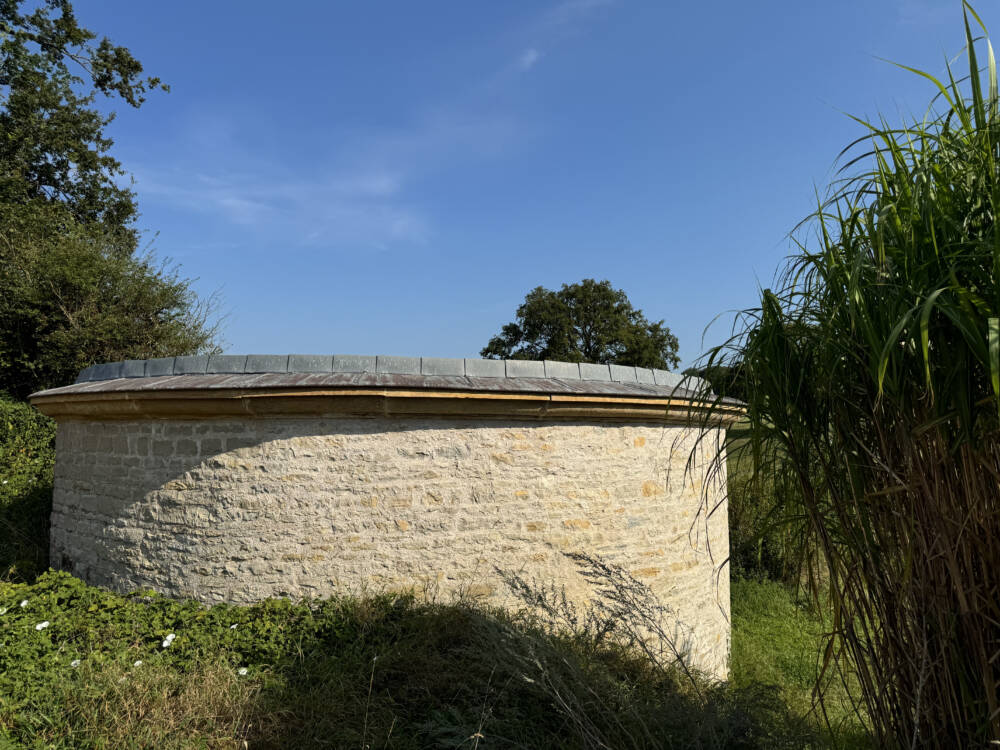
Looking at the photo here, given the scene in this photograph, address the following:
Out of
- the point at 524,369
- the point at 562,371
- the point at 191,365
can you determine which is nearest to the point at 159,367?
the point at 191,365

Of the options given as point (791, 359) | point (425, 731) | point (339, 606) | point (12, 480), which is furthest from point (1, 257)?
point (791, 359)

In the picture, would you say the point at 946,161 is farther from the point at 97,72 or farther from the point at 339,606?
the point at 97,72

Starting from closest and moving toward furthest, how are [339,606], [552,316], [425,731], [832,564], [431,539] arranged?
[832,564]
[425,731]
[339,606]
[431,539]
[552,316]

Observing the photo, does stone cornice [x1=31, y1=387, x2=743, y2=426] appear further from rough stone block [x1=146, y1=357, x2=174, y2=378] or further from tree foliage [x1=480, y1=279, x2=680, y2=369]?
tree foliage [x1=480, y1=279, x2=680, y2=369]

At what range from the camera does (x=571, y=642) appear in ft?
13.6

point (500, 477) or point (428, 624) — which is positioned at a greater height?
point (500, 477)

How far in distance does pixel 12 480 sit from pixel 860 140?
10.1 meters

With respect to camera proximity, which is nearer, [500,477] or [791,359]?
[791,359]

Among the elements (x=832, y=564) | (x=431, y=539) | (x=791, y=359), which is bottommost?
(x=431, y=539)

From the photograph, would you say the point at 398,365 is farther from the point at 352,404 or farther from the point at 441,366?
the point at 352,404

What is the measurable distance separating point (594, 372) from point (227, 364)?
3.23m

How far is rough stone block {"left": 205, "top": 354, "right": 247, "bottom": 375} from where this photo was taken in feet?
16.9

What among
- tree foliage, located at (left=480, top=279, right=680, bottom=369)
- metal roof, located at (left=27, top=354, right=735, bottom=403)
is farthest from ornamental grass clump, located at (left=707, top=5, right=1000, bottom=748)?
tree foliage, located at (left=480, top=279, right=680, bottom=369)

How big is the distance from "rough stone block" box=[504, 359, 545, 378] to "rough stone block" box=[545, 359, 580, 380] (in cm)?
7
